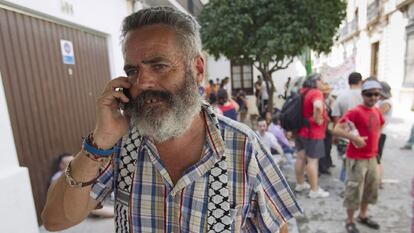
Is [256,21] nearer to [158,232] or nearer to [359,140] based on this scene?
[359,140]

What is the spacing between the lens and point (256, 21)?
26.1 ft

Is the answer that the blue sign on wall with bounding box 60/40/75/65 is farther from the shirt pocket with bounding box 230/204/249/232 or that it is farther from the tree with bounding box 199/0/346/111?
the tree with bounding box 199/0/346/111

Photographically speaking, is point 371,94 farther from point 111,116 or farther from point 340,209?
point 111,116

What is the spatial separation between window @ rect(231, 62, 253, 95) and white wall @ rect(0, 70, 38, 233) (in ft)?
51.2

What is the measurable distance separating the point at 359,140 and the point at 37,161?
11.4ft

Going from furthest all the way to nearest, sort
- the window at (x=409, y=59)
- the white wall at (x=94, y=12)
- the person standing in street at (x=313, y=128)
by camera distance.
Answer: the window at (x=409, y=59) → the person standing in street at (x=313, y=128) → the white wall at (x=94, y=12)

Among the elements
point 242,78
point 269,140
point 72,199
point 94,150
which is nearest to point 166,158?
point 94,150

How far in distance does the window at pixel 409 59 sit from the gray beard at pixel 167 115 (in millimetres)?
11875

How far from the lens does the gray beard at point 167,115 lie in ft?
3.97

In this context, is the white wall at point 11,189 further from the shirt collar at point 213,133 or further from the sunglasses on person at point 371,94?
the sunglasses on person at point 371,94

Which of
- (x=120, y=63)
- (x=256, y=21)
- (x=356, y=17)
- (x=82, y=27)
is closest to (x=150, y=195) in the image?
(x=82, y=27)

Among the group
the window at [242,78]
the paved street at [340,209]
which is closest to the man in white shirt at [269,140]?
the paved street at [340,209]

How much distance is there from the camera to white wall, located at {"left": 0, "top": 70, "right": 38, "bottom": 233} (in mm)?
2400

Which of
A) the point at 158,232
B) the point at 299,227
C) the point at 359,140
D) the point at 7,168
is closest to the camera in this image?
the point at 158,232
